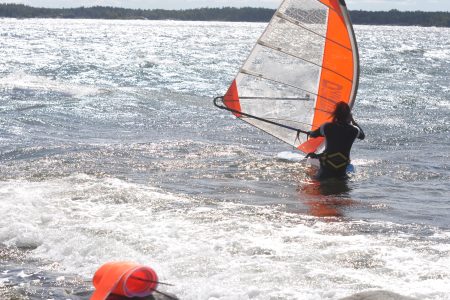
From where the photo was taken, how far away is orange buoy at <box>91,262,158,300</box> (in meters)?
4.54

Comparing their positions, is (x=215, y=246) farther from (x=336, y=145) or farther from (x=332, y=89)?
(x=332, y=89)

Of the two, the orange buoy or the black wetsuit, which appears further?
the black wetsuit

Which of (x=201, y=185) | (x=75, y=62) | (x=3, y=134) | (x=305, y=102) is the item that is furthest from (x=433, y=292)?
(x=75, y=62)

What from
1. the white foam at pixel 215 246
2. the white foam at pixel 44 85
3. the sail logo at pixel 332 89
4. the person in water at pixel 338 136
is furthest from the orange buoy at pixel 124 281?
the white foam at pixel 44 85

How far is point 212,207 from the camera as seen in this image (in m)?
9.03

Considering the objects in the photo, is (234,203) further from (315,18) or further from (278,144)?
(278,144)

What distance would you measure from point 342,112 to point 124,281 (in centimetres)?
648

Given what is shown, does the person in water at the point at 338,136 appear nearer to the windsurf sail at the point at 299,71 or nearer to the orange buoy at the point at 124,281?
the windsurf sail at the point at 299,71

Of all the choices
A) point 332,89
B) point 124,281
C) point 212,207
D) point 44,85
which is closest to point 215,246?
point 212,207

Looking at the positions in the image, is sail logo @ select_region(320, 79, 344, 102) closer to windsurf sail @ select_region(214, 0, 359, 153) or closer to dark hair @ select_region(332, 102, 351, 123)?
windsurf sail @ select_region(214, 0, 359, 153)

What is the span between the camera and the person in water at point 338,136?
10.5 meters

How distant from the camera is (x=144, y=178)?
10.9 m

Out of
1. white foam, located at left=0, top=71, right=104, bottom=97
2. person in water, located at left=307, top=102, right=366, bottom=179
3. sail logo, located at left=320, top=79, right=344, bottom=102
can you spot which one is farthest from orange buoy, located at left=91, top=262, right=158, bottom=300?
white foam, located at left=0, top=71, right=104, bottom=97

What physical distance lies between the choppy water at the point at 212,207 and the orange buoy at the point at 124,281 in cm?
125
